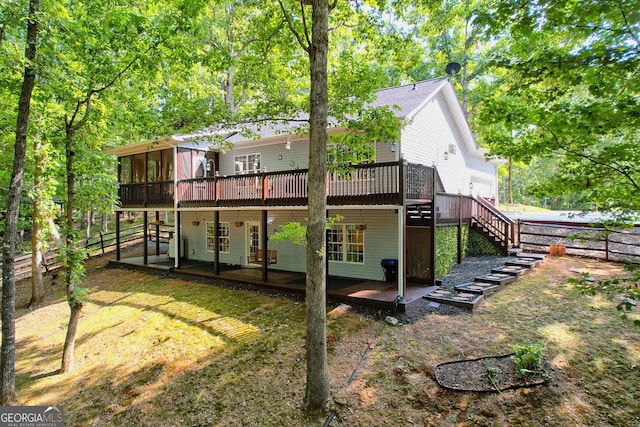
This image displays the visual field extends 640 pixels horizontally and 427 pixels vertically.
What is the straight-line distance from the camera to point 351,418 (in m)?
5.14

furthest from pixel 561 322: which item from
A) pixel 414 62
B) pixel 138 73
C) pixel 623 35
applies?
pixel 138 73

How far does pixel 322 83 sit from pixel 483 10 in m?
2.81

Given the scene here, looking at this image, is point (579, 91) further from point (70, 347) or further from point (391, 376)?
point (70, 347)

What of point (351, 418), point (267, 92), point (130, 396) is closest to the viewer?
point (351, 418)

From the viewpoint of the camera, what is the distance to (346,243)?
475 inches

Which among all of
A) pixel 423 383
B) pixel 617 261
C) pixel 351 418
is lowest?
pixel 351 418

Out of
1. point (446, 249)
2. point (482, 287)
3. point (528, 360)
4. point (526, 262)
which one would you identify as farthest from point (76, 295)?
point (526, 262)

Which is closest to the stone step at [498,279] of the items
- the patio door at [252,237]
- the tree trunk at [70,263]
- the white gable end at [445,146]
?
the white gable end at [445,146]

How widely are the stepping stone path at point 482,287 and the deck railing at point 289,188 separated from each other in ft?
9.14

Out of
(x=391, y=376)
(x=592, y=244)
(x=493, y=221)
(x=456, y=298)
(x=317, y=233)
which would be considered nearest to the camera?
(x=317, y=233)

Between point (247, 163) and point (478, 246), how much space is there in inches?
411

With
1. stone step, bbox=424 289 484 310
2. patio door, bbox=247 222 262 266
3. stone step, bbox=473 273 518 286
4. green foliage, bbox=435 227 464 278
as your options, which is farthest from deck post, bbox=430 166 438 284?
patio door, bbox=247 222 262 266

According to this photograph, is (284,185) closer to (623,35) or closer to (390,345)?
(390,345)

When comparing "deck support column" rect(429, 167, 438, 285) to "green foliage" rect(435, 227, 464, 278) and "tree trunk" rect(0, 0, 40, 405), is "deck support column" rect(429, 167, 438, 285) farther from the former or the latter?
"tree trunk" rect(0, 0, 40, 405)
